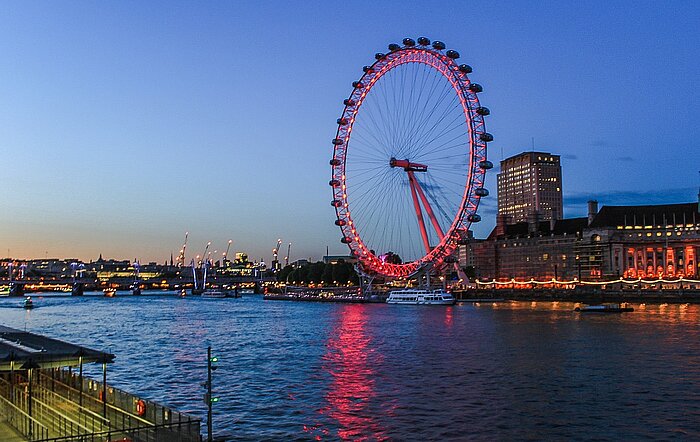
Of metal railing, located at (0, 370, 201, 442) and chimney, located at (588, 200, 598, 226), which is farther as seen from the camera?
chimney, located at (588, 200, 598, 226)

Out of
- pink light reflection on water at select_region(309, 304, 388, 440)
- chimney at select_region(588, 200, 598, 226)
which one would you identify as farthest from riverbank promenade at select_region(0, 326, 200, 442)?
chimney at select_region(588, 200, 598, 226)

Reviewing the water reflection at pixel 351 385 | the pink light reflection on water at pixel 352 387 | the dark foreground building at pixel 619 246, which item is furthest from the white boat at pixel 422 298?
the pink light reflection on water at pixel 352 387

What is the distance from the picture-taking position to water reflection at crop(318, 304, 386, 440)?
26203 millimetres

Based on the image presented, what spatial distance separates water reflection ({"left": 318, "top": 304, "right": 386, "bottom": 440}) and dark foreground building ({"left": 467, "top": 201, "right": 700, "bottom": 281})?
10929 cm

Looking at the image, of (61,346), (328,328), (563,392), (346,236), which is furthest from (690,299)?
(61,346)

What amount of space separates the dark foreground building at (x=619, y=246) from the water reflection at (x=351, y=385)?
109m

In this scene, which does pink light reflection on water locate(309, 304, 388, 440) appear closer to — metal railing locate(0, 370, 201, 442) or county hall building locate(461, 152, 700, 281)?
metal railing locate(0, 370, 201, 442)

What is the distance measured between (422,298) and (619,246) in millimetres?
59163

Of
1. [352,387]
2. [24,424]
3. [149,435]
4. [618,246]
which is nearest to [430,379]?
[352,387]

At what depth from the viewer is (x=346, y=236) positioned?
11038cm

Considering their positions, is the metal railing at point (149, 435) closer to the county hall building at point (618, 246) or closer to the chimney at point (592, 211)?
the county hall building at point (618, 246)

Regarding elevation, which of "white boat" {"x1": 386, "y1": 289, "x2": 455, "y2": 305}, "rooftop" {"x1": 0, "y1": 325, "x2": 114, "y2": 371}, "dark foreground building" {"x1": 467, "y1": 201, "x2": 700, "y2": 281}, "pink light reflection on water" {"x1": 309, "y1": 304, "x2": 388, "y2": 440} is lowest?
"pink light reflection on water" {"x1": 309, "y1": 304, "x2": 388, "y2": 440}

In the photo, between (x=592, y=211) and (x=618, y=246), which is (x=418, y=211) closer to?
(x=618, y=246)

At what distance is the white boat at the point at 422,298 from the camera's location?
4675 inches
